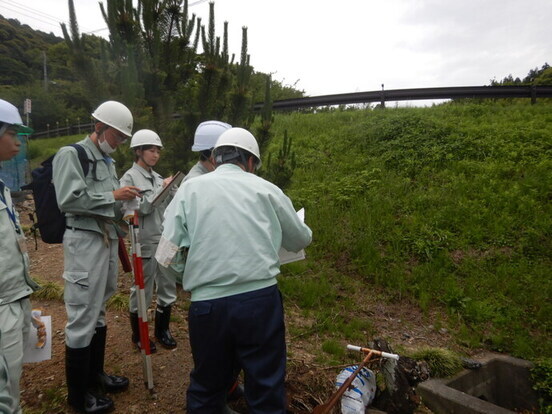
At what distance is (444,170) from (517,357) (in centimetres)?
355

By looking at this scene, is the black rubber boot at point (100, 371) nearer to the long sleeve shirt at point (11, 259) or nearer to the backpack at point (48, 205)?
the backpack at point (48, 205)

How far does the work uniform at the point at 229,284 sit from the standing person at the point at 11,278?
0.70 meters

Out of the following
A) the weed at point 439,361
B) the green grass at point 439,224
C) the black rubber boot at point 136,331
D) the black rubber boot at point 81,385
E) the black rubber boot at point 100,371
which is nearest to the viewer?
the black rubber boot at point 81,385

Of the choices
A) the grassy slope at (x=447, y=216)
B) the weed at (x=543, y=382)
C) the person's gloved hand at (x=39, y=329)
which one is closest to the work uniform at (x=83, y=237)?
the person's gloved hand at (x=39, y=329)

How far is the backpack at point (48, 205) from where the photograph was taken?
255 centimetres

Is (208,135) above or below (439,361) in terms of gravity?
above

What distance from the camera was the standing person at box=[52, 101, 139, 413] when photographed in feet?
8.11

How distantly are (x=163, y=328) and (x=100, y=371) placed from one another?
0.85 m

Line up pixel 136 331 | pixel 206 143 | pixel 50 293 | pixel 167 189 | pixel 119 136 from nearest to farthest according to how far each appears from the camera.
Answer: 1. pixel 119 136
2. pixel 167 189
3. pixel 206 143
4. pixel 136 331
5. pixel 50 293

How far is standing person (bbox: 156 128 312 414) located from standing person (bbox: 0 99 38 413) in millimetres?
712

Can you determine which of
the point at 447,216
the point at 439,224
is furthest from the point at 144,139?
the point at 447,216

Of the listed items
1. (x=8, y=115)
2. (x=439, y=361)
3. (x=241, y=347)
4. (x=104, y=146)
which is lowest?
(x=439, y=361)

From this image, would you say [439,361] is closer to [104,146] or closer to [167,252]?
[167,252]

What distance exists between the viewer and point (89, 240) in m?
2.58
